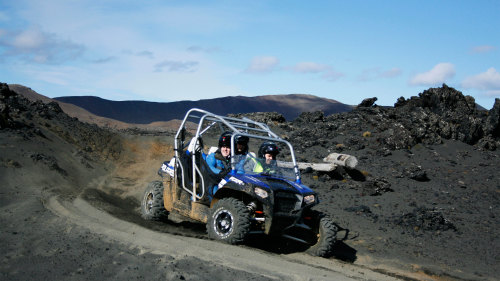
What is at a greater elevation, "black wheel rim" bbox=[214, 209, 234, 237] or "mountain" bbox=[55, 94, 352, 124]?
"mountain" bbox=[55, 94, 352, 124]

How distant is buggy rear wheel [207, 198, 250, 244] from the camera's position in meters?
8.26

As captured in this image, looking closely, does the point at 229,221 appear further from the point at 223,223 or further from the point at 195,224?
the point at 195,224

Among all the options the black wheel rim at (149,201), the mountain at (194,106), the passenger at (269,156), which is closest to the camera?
the passenger at (269,156)

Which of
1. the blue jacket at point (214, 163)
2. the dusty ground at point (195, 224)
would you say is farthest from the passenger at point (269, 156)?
the dusty ground at point (195, 224)

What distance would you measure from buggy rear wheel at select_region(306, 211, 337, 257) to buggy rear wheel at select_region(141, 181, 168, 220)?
3.80 metres

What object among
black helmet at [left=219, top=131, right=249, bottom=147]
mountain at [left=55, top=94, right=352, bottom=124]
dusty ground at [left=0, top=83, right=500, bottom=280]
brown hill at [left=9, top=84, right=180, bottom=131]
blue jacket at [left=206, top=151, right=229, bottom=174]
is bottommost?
dusty ground at [left=0, top=83, right=500, bottom=280]

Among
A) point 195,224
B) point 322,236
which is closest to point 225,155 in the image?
point 195,224

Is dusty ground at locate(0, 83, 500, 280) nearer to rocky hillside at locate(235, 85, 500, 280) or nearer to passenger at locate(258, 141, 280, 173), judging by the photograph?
rocky hillside at locate(235, 85, 500, 280)

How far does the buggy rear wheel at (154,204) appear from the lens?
11.0 meters

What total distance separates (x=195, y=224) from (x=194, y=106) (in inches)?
1867

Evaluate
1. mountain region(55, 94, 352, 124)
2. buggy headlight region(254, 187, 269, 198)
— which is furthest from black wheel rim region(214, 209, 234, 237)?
mountain region(55, 94, 352, 124)

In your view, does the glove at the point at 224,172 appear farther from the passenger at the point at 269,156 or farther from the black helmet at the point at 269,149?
the black helmet at the point at 269,149

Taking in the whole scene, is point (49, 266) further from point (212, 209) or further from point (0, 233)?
point (212, 209)

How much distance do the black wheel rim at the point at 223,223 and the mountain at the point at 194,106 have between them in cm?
4659
